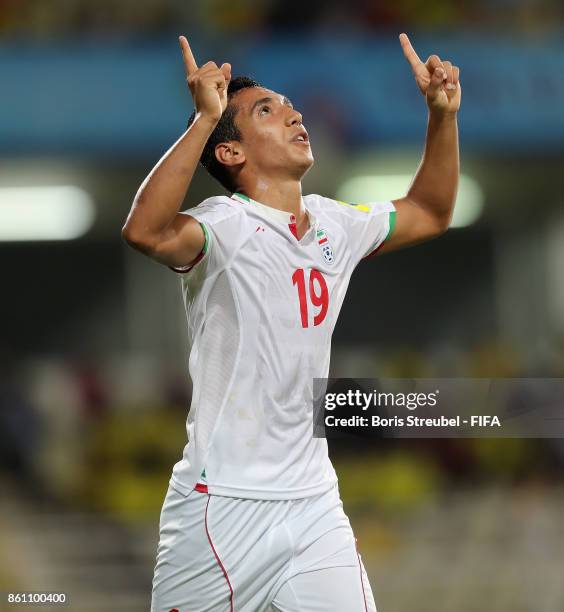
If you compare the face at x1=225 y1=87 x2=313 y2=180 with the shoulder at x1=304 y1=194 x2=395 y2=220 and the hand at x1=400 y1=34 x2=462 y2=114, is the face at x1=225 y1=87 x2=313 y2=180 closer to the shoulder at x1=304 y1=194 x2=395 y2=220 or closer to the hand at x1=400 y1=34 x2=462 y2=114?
the shoulder at x1=304 y1=194 x2=395 y2=220

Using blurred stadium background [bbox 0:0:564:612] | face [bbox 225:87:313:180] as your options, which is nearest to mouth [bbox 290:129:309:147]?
face [bbox 225:87:313:180]

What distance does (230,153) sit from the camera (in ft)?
11.2

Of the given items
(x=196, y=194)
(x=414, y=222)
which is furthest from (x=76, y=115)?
(x=414, y=222)

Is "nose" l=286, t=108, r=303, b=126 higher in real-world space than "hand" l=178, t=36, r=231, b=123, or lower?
higher

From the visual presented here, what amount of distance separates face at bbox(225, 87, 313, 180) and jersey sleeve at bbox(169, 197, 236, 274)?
228 millimetres

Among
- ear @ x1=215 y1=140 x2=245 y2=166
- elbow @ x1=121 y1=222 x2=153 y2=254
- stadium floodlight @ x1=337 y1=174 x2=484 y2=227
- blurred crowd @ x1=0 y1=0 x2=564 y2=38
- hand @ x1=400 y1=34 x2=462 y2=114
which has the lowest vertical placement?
elbow @ x1=121 y1=222 x2=153 y2=254

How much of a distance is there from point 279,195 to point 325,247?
206 mm

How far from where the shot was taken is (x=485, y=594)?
782 cm

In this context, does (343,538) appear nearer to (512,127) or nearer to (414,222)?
(414,222)

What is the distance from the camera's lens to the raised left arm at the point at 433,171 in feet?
11.3

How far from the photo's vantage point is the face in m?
3.33

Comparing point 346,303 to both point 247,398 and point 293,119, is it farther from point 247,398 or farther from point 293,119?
point 247,398

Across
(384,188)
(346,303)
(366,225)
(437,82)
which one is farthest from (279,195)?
(346,303)

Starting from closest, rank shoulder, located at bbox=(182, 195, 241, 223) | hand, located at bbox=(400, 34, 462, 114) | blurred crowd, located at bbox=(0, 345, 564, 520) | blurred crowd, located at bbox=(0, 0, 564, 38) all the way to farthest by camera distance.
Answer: shoulder, located at bbox=(182, 195, 241, 223)
hand, located at bbox=(400, 34, 462, 114)
blurred crowd, located at bbox=(0, 345, 564, 520)
blurred crowd, located at bbox=(0, 0, 564, 38)
